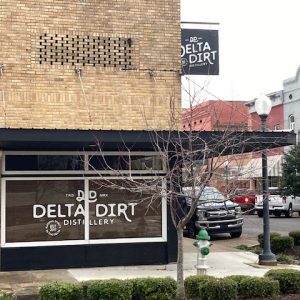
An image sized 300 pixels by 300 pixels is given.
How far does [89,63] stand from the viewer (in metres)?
12.9

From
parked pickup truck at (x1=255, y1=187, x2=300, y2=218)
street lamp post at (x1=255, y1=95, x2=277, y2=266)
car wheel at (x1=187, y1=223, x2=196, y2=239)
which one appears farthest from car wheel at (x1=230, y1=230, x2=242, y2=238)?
parked pickup truck at (x1=255, y1=187, x2=300, y2=218)

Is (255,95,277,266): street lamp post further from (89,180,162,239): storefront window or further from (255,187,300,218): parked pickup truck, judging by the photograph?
(255,187,300,218): parked pickup truck

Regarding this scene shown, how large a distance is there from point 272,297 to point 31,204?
5.55 meters

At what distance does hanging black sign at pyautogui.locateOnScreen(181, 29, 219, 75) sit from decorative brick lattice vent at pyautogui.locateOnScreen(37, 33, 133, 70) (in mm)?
1301

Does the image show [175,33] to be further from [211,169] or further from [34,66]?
[211,169]

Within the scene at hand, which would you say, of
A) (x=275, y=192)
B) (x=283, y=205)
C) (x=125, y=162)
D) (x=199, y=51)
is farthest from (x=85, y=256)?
(x=275, y=192)

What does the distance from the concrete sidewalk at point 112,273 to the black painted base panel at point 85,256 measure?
0.20 m

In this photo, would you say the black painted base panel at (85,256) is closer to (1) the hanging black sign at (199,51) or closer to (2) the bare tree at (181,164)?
(2) the bare tree at (181,164)

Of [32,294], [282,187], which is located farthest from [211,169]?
[282,187]

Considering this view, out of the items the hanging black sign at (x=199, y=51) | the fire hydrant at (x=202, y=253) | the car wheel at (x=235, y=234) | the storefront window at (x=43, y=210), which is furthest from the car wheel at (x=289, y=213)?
the fire hydrant at (x=202, y=253)

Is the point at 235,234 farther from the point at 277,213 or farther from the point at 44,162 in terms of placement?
the point at 277,213

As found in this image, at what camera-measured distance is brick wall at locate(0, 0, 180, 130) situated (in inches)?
487

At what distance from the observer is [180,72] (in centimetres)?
1329

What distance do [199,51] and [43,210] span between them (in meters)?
5.03
